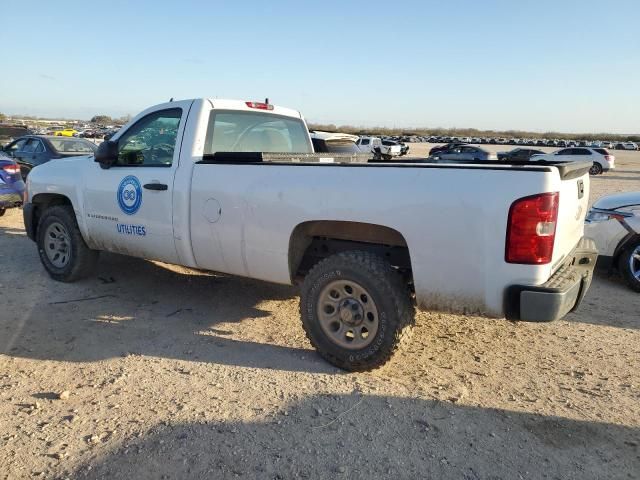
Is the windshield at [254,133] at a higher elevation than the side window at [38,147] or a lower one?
higher

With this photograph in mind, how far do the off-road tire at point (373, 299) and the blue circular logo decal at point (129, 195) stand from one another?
6.30ft

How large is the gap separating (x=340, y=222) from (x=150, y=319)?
221 centimetres

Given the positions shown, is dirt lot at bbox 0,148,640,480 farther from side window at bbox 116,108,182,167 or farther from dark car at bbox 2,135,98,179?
dark car at bbox 2,135,98,179

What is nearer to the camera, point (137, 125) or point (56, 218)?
point (137, 125)

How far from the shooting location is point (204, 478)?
2646 mm

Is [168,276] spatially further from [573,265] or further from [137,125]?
[573,265]

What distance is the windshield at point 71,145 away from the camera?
42.9 feet

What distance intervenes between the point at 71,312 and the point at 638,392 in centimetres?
478

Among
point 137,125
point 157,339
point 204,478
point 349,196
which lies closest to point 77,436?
point 204,478

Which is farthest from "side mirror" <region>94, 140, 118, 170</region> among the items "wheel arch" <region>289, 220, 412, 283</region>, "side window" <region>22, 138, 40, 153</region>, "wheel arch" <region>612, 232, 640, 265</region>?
"side window" <region>22, 138, 40, 153</region>

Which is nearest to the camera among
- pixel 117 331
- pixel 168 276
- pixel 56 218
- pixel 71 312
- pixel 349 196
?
pixel 349 196

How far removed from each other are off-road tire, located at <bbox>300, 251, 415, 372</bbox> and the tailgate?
40.7 inches

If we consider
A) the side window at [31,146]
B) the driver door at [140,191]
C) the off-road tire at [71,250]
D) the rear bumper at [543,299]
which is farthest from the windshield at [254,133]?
the side window at [31,146]

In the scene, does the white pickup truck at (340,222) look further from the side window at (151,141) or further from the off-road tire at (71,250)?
the off-road tire at (71,250)
